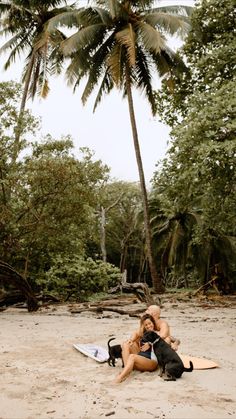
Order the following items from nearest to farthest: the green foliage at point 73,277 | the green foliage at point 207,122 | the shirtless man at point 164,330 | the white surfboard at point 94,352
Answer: the shirtless man at point 164,330 → the white surfboard at point 94,352 → the green foliage at point 207,122 → the green foliage at point 73,277

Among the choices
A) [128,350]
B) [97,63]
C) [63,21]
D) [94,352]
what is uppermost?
[63,21]

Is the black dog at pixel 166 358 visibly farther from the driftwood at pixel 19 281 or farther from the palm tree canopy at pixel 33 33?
the palm tree canopy at pixel 33 33

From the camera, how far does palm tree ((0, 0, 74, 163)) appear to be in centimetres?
1836

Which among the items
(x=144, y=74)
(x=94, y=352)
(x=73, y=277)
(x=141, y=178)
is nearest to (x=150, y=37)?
(x=144, y=74)

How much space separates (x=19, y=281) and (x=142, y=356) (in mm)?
7672

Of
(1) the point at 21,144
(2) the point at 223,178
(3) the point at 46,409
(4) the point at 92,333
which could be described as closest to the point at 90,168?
(1) the point at 21,144

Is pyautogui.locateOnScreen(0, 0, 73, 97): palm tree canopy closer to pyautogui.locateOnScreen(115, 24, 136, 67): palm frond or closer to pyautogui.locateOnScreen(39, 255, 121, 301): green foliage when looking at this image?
A: pyautogui.locateOnScreen(115, 24, 136, 67): palm frond

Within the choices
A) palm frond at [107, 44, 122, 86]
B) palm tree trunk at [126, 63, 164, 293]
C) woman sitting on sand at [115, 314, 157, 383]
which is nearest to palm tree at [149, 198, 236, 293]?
palm tree trunk at [126, 63, 164, 293]

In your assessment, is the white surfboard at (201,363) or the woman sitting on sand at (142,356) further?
the white surfboard at (201,363)

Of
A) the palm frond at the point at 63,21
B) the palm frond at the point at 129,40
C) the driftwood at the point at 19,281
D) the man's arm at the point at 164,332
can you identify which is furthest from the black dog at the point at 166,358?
the palm frond at the point at 63,21

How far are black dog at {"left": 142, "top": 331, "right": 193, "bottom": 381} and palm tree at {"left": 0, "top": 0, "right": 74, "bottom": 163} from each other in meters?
15.0

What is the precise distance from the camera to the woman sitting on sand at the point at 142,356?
4.80 meters

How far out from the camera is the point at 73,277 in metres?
15.0

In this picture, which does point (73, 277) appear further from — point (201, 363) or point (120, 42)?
point (201, 363)
